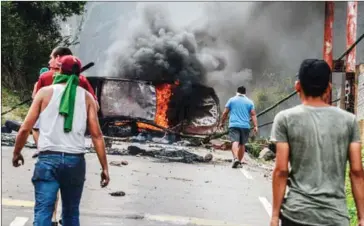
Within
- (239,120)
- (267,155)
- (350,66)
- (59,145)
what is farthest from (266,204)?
(267,155)

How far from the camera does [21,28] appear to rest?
27.2 m

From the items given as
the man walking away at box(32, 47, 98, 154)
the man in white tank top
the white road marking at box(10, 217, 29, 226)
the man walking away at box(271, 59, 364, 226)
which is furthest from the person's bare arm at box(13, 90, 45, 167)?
the man walking away at box(271, 59, 364, 226)

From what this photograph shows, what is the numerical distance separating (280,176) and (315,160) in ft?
0.64

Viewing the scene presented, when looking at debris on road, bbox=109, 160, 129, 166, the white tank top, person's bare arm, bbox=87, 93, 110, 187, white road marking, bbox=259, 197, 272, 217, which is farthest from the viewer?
debris on road, bbox=109, 160, 129, 166

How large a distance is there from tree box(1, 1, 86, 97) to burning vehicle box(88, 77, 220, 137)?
325 inches

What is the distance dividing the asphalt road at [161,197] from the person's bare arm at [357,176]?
10.8 feet

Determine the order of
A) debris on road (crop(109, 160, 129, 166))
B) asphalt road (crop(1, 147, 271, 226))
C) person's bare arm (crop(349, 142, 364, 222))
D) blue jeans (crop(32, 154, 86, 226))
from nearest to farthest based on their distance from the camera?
person's bare arm (crop(349, 142, 364, 222))
blue jeans (crop(32, 154, 86, 226))
asphalt road (crop(1, 147, 271, 226))
debris on road (crop(109, 160, 129, 166))

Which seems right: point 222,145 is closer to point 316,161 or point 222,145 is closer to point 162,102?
point 162,102

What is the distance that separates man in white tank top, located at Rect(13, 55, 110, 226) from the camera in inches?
171

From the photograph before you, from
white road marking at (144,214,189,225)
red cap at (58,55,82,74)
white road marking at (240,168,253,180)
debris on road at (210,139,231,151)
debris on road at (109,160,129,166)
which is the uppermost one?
red cap at (58,55,82,74)

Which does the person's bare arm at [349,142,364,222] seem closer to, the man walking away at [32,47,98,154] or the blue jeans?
the blue jeans

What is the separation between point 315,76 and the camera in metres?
3.35

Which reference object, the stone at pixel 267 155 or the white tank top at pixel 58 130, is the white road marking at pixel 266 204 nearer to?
the white tank top at pixel 58 130

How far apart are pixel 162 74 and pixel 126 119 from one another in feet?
17.7
